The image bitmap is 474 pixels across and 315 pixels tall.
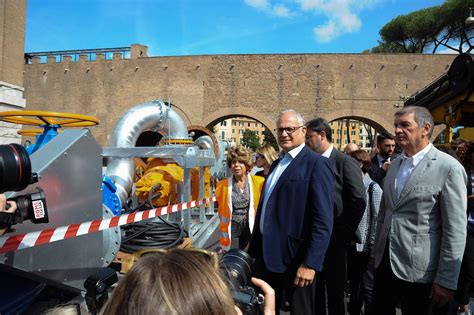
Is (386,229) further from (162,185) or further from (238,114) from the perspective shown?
(238,114)

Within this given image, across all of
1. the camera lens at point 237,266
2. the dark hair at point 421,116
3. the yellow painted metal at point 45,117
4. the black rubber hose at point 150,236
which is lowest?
the black rubber hose at point 150,236

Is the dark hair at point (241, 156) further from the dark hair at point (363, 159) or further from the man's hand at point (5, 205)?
the man's hand at point (5, 205)

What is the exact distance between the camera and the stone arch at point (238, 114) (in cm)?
2566

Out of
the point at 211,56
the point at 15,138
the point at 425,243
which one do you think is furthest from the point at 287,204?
the point at 211,56

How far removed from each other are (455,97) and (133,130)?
19.3 feet

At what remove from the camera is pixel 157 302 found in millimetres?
768

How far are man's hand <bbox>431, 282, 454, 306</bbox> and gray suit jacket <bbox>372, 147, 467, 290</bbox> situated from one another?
0.10 ft

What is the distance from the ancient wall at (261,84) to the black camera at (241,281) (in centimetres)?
2429

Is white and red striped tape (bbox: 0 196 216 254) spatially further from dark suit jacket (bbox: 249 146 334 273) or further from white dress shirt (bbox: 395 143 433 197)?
white dress shirt (bbox: 395 143 433 197)

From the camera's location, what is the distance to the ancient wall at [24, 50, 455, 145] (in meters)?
24.7

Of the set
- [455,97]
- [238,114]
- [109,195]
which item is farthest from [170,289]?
[238,114]

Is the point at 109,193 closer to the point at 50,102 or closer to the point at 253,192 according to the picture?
the point at 253,192

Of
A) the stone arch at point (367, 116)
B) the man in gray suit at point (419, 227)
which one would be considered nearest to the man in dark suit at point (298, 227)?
the man in gray suit at point (419, 227)

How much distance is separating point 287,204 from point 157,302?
1759mm
